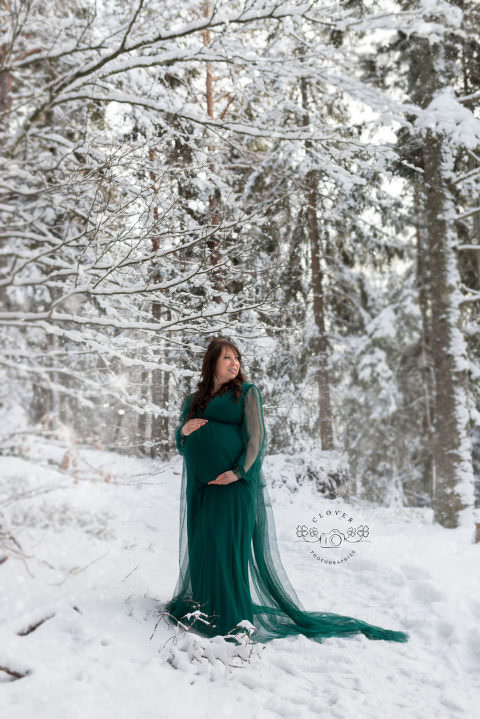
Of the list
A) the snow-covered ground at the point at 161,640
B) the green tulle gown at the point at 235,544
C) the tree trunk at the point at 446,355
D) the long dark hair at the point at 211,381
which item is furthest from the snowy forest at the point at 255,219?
the snow-covered ground at the point at 161,640

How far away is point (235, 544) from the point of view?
3658mm

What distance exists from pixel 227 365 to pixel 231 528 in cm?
122

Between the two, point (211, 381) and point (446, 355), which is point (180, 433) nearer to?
point (211, 381)

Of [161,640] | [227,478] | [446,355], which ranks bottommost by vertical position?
[161,640]

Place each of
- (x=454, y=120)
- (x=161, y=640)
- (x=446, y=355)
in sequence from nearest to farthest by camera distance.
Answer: (x=161, y=640) → (x=454, y=120) → (x=446, y=355)

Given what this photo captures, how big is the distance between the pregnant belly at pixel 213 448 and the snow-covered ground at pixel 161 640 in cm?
37

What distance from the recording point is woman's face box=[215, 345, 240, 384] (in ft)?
12.6

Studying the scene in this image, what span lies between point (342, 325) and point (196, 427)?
10.0 meters

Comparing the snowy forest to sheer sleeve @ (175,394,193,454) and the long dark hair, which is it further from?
sheer sleeve @ (175,394,193,454)

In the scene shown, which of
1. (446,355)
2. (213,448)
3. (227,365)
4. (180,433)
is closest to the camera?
(213,448)

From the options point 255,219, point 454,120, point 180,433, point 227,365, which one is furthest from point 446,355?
point 180,433

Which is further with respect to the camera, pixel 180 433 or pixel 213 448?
pixel 180 433

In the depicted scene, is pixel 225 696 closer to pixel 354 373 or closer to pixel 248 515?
pixel 248 515

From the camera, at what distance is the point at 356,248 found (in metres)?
12.0
